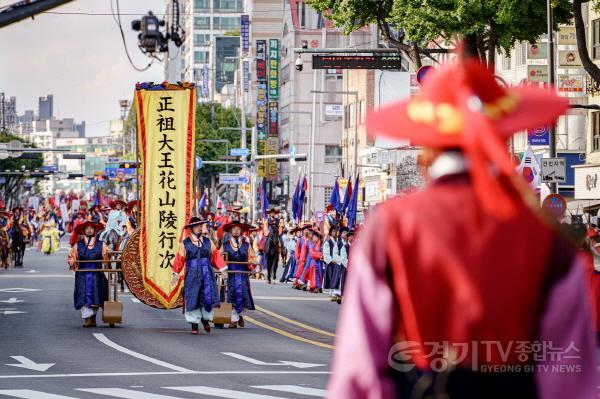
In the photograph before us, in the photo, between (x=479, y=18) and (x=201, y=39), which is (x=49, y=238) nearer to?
(x=479, y=18)

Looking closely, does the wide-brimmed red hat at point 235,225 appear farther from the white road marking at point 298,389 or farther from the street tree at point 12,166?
the street tree at point 12,166

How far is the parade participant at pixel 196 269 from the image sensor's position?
22.7 m

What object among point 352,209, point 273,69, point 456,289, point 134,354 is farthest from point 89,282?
point 273,69

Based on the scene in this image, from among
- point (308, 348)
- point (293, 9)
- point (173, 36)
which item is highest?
point (293, 9)

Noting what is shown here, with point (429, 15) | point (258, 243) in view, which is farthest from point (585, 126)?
point (429, 15)

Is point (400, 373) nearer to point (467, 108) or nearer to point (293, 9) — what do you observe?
point (467, 108)

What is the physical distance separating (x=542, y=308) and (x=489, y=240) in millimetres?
286

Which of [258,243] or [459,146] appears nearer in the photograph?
[459,146]

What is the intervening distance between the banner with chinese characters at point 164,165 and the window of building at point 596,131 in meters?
27.0

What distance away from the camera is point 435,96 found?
443cm

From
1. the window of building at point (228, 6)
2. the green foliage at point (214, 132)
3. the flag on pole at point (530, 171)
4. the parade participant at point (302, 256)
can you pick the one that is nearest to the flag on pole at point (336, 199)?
the parade participant at point (302, 256)

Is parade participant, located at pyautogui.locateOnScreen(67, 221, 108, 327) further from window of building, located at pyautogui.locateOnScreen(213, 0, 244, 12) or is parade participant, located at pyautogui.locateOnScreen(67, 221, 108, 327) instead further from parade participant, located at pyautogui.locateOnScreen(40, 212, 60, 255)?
window of building, located at pyautogui.locateOnScreen(213, 0, 244, 12)

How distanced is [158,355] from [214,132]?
309 feet

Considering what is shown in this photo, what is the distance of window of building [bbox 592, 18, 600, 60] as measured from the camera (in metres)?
48.4
